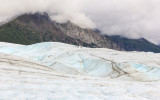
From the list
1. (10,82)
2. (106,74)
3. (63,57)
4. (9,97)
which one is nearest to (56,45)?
(63,57)

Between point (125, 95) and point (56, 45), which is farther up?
point (56, 45)

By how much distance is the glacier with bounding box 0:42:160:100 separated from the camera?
13.0 m

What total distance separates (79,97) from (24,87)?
4.16 metres

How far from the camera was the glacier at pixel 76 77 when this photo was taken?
514 inches

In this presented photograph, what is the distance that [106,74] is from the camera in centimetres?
3241

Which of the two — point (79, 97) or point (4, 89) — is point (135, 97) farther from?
Answer: point (4, 89)

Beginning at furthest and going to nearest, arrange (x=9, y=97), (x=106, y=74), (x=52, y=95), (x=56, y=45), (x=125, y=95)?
(x=56, y=45)
(x=106, y=74)
(x=125, y=95)
(x=52, y=95)
(x=9, y=97)

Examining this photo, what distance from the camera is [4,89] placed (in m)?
13.2

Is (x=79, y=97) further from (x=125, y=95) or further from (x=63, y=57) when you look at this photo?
(x=63, y=57)

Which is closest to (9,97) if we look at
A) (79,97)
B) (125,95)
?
(79,97)

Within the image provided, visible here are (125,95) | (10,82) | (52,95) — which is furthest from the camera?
(10,82)

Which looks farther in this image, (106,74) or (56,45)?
(56,45)

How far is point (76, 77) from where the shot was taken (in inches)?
851

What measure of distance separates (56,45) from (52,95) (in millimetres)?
46392
